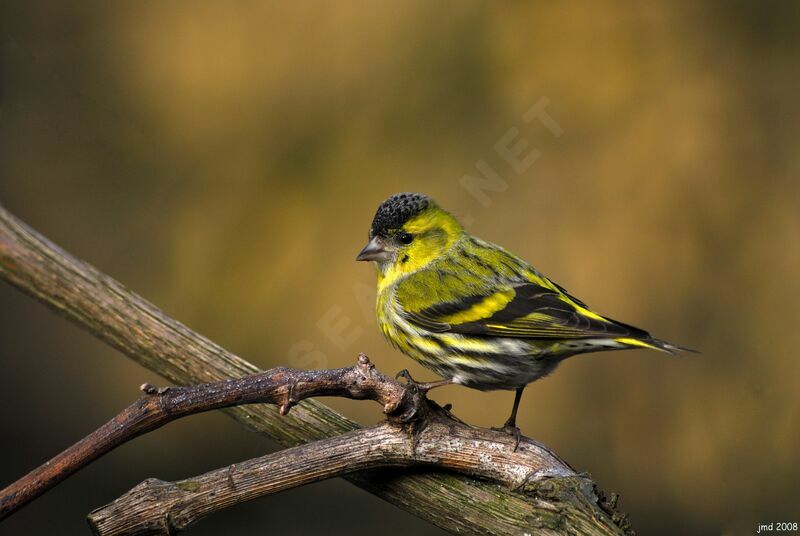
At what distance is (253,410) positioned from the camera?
2.13 meters

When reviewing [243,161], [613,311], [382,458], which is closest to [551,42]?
[613,311]

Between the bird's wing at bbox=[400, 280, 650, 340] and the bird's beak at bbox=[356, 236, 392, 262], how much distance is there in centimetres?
21

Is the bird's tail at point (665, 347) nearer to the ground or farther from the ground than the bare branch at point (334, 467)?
farther from the ground

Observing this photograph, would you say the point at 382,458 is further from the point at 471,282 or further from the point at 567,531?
the point at 471,282

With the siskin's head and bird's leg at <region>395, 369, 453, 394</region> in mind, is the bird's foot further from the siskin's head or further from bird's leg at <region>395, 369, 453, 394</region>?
the siskin's head

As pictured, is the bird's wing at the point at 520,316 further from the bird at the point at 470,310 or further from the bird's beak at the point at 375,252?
the bird's beak at the point at 375,252

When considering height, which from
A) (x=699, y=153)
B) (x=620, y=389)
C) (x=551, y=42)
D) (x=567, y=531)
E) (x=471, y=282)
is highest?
(x=551, y=42)

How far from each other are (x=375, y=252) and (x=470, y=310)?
35 cm

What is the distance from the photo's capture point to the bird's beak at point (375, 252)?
99.3 inches

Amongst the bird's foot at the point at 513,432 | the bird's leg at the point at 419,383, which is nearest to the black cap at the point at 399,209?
the bird's leg at the point at 419,383

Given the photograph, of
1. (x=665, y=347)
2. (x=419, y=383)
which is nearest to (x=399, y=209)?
(x=419, y=383)

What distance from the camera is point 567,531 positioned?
1.76 metres

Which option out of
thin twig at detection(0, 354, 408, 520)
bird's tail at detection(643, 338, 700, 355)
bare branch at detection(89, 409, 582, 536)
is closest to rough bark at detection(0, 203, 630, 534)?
bare branch at detection(89, 409, 582, 536)

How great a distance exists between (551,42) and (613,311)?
3.43ft
